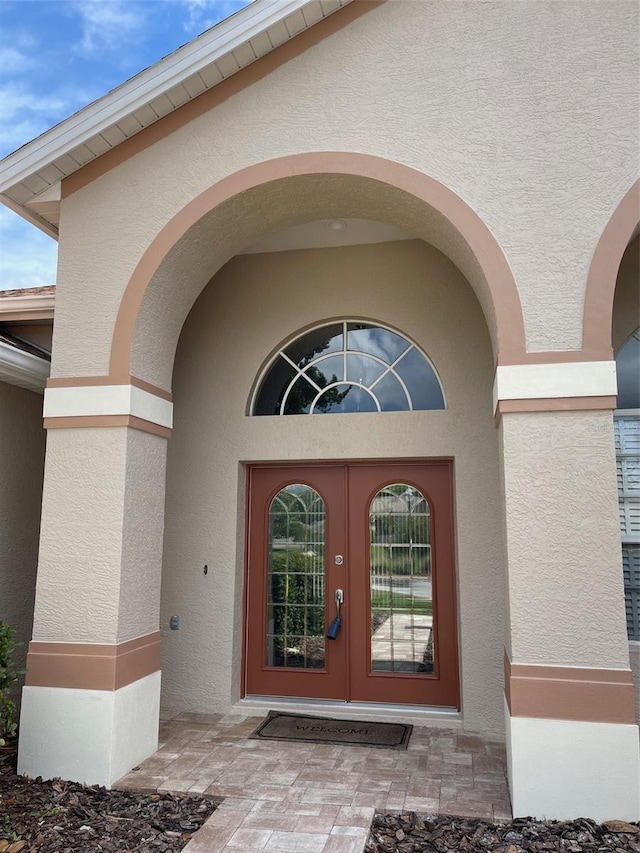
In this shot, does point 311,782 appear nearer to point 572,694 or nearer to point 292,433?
point 572,694

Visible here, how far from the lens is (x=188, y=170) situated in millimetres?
5477

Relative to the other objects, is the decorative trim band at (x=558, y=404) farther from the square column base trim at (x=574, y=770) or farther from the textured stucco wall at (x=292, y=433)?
the square column base trim at (x=574, y=770)

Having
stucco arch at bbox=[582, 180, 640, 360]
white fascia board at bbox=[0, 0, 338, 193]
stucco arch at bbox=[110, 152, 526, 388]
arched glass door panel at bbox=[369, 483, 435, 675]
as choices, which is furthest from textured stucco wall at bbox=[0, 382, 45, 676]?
stucco arch at bbox=[582, 180, 640, 360]

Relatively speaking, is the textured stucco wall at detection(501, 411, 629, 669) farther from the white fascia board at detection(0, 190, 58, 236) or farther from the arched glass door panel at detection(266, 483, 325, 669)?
the white fascia board at detection(0, 190, 58, 236)

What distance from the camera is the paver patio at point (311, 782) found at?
4.11 m

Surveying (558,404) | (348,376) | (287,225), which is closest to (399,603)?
(348,376)

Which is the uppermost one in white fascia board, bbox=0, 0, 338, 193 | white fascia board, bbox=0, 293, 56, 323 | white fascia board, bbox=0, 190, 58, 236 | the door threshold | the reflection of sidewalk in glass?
white fascia board, bbox=0, 0, 338, 193

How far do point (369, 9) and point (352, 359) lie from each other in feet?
10.4

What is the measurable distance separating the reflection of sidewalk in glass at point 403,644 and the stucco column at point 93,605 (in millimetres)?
2228

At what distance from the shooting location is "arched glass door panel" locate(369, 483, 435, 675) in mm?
6477

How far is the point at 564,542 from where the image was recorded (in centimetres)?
452

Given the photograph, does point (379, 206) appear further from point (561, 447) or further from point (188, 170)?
point (561, 447)

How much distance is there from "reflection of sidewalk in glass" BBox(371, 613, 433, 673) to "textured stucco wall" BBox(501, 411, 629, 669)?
2.05 metres

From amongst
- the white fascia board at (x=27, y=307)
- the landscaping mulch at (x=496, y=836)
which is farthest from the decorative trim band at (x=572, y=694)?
the white fascia board at (x=27, y=307)
